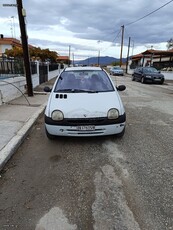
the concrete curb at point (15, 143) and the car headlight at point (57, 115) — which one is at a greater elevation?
the car headlight at point (57, 115)

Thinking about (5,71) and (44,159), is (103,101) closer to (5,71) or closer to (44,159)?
(44,159)

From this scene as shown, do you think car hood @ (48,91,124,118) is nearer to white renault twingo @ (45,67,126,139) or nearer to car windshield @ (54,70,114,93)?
white renault twingo @ (45,67,126,139)

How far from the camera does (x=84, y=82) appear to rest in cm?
548

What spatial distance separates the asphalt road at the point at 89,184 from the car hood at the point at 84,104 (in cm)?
76

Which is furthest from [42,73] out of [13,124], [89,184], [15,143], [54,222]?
[54,222]

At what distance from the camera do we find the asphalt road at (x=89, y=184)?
245 centimetres

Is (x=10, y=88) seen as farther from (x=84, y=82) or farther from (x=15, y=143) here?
(x=15, y=143)

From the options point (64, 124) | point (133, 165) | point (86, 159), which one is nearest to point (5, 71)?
point (64, 124)

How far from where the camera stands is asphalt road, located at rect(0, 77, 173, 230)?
245cm

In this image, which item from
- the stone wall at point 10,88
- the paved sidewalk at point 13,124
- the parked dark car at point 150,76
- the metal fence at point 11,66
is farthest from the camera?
the parked dark car at point 150,76

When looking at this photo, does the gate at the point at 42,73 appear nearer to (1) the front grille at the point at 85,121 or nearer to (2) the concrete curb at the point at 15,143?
(2) the concrete curb at the point at 15,143

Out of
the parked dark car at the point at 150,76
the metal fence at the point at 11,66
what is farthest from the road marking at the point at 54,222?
the parked dark car at the point at 150,76

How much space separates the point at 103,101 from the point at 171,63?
30137 millimetres

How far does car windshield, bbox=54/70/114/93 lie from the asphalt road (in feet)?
4.15
